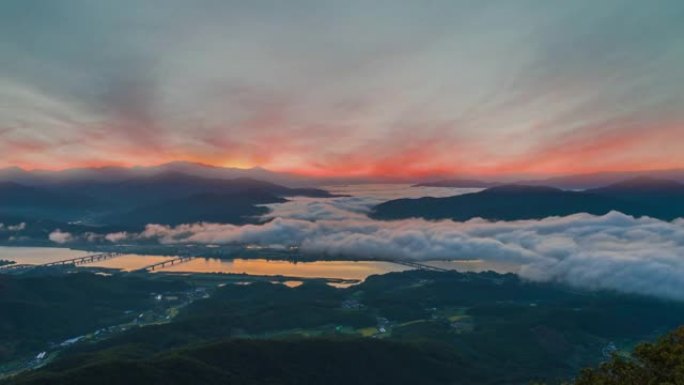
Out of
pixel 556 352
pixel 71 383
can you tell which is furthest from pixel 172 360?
pixel 556 352

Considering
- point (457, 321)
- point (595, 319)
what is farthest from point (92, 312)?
point (595, 319)

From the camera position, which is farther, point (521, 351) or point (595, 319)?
point (595, 319)

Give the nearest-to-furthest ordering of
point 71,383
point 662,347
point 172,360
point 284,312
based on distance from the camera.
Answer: point 662,347 < point 71,383 < point 172,360 < point 284,312

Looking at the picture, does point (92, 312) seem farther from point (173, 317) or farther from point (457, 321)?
point (457, 321)

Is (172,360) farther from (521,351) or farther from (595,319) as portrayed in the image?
(595,319)

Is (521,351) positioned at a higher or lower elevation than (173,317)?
lower

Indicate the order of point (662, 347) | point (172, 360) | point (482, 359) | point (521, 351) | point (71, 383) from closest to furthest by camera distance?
point (662, 347), point (71, 383), point (172, 360), point (482, 359), point (521, 351)

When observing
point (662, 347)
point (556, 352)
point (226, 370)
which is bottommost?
point (556, 352)

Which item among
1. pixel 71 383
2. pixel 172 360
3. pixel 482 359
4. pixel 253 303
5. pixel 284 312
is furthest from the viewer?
pixel 253 303

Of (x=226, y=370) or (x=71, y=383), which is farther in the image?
(x=226, y=370)
